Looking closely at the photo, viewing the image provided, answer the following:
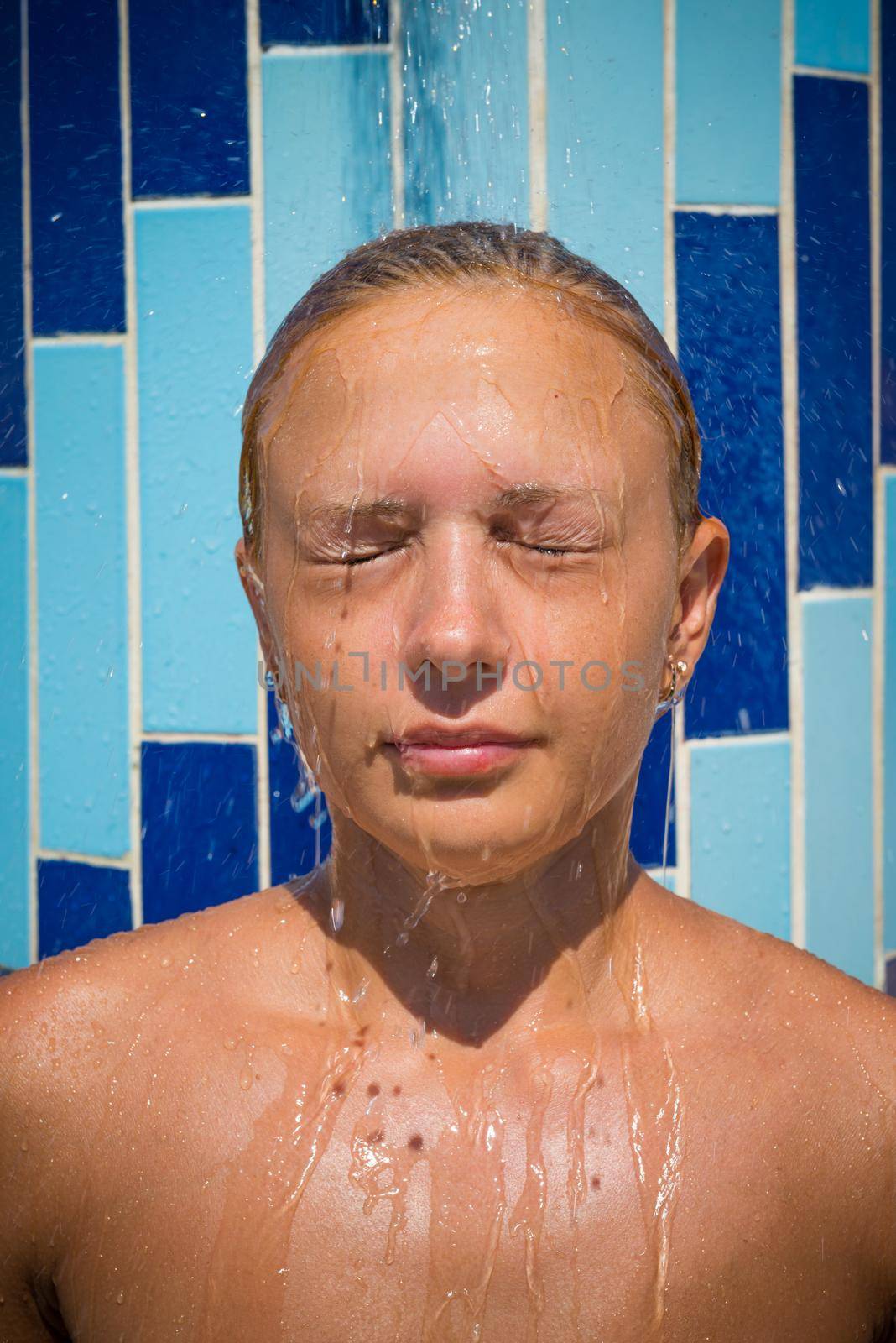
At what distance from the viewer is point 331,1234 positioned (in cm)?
146

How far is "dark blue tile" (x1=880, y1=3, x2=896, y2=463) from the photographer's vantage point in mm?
2271

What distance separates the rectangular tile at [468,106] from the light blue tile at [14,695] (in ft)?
3.02

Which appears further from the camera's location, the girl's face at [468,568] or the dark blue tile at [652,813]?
the dark blue tile at [652,813]

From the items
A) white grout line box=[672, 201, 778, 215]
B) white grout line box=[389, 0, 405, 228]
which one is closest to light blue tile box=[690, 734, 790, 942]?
white grout line box=[672, 201, 778, 215]

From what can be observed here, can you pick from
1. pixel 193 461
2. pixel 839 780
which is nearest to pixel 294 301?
pixel 193 461

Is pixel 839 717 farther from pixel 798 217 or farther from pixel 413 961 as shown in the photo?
pixel 413 961

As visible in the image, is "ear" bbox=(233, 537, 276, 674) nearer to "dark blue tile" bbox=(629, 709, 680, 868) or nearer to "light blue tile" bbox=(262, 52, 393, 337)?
"light blue tile" bbox=(262, 52, 393, 337)

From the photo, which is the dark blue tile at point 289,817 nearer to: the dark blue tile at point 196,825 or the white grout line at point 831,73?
the dark blue tile at point 196,825

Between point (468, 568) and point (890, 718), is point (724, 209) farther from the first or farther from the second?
point (468, 568)

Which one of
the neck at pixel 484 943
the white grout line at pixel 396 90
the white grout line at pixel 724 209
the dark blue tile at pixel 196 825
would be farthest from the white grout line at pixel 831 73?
the dark blue tile at pixel 196 825

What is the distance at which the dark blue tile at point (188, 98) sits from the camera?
210cm

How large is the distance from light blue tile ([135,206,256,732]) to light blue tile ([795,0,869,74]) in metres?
1.04

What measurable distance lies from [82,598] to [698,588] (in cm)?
116

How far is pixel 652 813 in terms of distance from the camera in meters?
2.38
